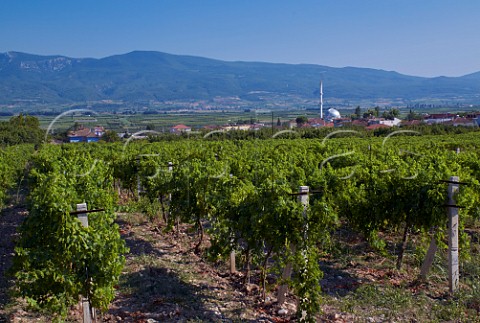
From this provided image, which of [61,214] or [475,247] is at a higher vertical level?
[61,214]

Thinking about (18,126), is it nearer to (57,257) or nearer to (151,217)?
(151,217)

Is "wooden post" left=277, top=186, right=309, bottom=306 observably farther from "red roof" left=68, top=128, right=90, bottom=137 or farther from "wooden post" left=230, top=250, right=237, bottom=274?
"red roof" left=68, top=128, right=90, bottom=137

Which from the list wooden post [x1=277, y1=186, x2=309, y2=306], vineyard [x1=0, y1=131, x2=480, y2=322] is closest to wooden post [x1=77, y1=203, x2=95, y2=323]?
vineyard [x1=0, y1=131, x2=480, y2=322]

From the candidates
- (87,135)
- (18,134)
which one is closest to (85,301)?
(18,134)

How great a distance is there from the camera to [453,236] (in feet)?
24.3

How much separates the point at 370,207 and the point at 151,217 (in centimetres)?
654

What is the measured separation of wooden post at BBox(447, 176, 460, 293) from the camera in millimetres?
7363

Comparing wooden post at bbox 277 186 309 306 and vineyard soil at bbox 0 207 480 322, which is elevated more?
wooden post at bbox 277 186 309 306

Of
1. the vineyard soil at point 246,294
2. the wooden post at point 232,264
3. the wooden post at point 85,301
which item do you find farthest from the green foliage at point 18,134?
the wooden post at point 85,301

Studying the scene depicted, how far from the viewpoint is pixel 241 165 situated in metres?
11.7

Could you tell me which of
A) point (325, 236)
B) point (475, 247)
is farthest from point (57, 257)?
point (475, 247)

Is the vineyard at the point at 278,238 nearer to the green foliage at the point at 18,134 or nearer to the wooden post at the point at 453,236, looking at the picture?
the wooden post at the point at 453,236

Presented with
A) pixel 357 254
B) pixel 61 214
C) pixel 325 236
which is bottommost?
pixel 357 254

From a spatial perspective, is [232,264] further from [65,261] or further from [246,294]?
[65,261]
